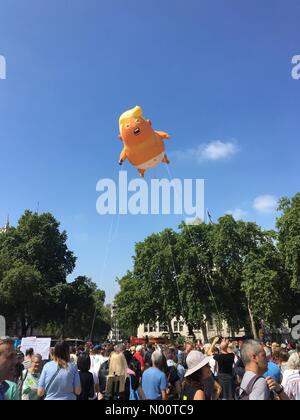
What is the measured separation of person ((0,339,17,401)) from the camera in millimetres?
4078

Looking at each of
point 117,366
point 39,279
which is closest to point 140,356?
point 117,366

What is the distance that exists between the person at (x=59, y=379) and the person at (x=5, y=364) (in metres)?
2.10

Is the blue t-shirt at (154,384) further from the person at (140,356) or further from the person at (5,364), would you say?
the person at (140,356)

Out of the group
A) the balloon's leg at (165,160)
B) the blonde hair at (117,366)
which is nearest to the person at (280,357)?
the blonde hair at (117,366)

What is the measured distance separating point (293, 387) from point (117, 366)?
142 inches

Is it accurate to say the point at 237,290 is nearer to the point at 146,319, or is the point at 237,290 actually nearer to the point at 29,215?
the point at 146,319

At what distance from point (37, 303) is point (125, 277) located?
1821cm

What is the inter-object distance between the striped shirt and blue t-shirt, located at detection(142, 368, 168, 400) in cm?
205

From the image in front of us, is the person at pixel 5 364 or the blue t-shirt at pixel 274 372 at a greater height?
the person at pixel 5 364

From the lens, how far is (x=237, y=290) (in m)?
54.3

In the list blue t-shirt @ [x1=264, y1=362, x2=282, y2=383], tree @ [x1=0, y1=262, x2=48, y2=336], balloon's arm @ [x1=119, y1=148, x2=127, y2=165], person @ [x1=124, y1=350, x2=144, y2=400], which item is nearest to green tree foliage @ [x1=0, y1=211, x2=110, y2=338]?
tree @ [x1=0, y1=262, x2=48, y2=336]

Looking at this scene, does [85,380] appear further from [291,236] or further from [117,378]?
[291,236]

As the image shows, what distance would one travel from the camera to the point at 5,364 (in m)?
4.09

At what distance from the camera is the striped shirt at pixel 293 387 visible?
21.4 ft
